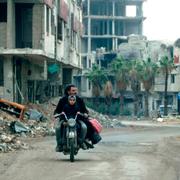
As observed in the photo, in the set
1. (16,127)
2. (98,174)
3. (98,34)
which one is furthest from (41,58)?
(98,34)

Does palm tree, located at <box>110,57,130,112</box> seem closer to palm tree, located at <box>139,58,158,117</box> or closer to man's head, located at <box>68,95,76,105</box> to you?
palm tree, located at <box>139,58,158,117</box>

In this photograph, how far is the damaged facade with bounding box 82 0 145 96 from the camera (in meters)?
106

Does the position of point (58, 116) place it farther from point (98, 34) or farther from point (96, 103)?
point (98, 34)

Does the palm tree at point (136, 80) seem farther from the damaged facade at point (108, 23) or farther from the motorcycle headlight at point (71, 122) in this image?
the motorcycle headlight at point (71, 122)

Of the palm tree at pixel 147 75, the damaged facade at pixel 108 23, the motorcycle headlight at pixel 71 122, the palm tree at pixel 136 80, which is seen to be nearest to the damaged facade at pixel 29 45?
the motorcycle headlight at pixel 71 122

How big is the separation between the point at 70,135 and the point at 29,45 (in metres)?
21.6

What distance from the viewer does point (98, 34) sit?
108m

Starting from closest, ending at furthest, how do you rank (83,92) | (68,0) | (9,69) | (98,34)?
(9,69), (68,0), (83,92), (98,34)

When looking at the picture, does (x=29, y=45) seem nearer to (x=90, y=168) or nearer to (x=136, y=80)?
(x=90, y=168)

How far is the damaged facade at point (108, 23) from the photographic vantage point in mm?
105750

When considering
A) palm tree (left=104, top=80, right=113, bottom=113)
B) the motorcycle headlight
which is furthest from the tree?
the motorcycle headlight

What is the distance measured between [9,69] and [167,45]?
48.0m

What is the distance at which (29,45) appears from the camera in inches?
1344

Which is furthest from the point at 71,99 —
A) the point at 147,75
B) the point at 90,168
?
the point at 147,75
